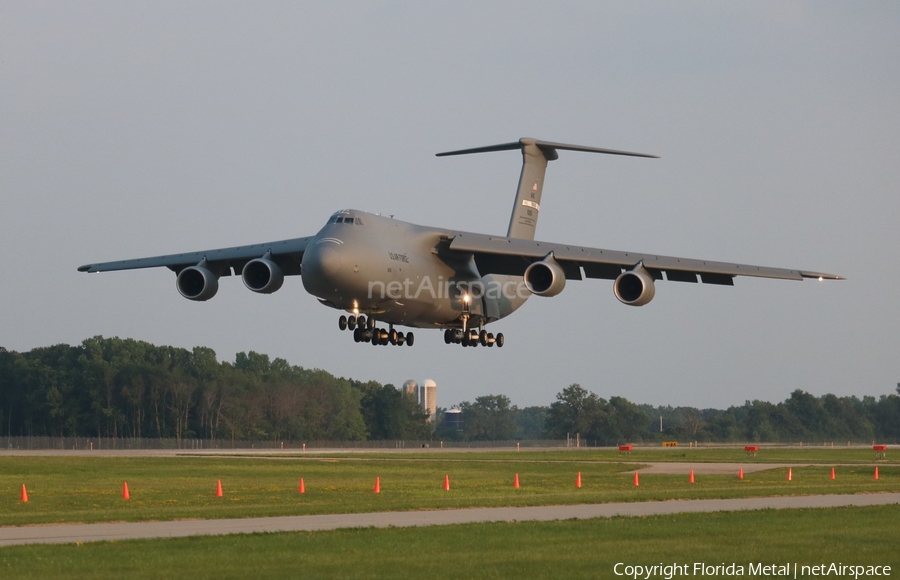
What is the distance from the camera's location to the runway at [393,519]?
54.9ft

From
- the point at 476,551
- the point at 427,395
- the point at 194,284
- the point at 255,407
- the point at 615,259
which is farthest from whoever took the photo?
the point at 427,395

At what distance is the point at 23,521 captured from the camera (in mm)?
19266

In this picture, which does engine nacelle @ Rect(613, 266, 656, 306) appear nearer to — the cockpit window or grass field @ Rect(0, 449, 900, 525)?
grass field @ Rect(0, 449, 900, 525)

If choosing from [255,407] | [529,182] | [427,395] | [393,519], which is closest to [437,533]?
[393,519]

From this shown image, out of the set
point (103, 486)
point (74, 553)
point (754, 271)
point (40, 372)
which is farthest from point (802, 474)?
point (40, 372)

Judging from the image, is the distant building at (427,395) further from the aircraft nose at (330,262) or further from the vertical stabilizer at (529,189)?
the aircraft nose at (330,262)

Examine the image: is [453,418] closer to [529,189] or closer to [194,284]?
[529,189]

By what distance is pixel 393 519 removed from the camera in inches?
752

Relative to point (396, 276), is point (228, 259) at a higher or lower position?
higher

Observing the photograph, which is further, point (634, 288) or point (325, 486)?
point (325, 486)

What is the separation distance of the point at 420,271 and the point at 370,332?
213 cm

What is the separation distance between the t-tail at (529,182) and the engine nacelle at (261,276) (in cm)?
838

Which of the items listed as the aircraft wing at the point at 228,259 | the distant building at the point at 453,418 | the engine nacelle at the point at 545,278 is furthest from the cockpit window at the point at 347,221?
the distant building at the point at 453,418

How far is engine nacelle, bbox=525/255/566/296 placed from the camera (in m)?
27.8
